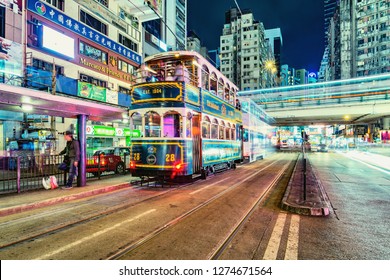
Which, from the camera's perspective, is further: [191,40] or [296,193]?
[191,40]

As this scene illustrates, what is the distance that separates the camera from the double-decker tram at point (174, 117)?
30.7 feet

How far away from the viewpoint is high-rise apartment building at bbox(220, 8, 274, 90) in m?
92.2

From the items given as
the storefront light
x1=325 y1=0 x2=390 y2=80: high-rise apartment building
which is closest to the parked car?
the storefront light

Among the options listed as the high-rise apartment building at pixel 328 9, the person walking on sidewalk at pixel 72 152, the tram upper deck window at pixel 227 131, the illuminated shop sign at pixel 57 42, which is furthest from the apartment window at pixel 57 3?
the high-rise apartment building at pixel 328 9

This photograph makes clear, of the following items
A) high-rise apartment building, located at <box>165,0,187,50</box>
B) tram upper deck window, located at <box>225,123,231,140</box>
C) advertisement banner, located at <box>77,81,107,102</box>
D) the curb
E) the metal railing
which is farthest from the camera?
high-rise apartment building, located at <box>165,0,187,50</box>

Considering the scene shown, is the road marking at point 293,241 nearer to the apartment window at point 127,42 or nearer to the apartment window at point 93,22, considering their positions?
the apartment window at point 93,22

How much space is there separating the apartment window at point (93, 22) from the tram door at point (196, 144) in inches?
822

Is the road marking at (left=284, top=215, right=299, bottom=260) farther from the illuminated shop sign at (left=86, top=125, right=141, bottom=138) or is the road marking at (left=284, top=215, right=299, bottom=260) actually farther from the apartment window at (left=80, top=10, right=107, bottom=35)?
the apartment window at (left=80, top=10, right=107, bottom=35)

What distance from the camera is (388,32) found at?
70312 millimetres

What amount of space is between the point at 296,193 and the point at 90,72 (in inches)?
925

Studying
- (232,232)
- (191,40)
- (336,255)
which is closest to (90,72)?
(232,232)

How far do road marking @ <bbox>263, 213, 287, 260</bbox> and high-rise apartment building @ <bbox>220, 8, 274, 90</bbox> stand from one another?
90422mm

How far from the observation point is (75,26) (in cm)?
2280
